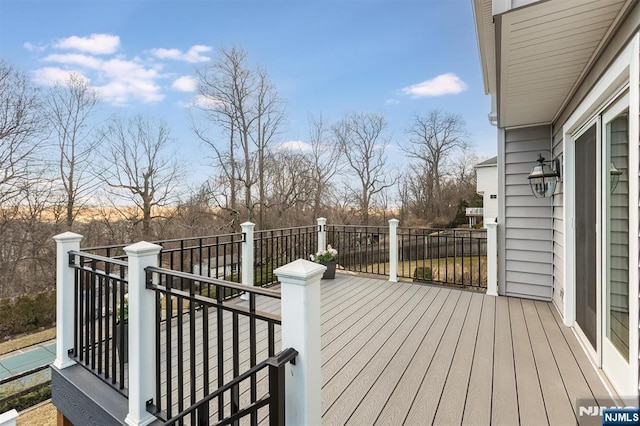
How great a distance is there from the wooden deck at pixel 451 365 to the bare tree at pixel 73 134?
940 cm

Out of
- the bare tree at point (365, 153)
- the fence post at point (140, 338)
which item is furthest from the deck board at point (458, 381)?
the bare tree at point (365, 153)

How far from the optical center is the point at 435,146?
50.9 feet

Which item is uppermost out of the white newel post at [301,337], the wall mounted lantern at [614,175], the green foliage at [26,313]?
the wall mounted lantern at [614,175]

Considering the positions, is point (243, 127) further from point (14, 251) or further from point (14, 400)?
point (14, 400)

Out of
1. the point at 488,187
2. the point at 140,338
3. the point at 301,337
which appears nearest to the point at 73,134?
the point at 140,338

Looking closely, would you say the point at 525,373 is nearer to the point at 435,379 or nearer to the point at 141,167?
the point at 435,379

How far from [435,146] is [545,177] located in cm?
1256

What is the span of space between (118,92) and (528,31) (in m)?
11.8

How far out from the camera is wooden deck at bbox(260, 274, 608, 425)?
6.32 ft

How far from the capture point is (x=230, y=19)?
926 centimetres

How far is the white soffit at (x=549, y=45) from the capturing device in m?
1.69

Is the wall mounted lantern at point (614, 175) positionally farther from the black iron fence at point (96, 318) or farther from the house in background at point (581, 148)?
the black iron fence at point (96, 318)

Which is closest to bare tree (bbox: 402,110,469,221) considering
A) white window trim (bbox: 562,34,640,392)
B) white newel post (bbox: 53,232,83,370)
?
white window trim (bbox: 562,34,640,392)

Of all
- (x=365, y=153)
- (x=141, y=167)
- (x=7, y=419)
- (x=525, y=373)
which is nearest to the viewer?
(x=7, y=419)
